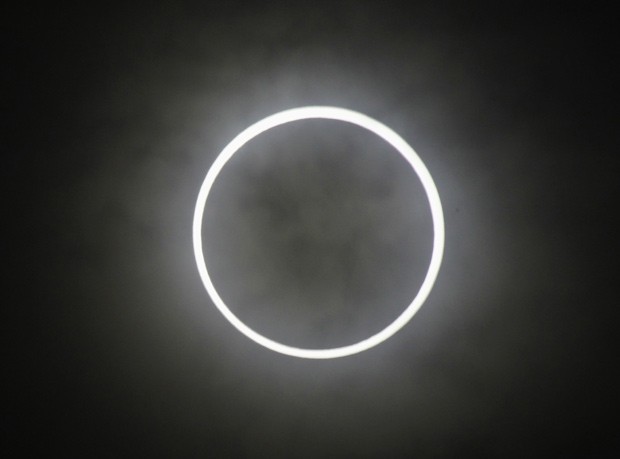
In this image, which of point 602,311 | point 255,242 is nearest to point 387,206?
point 255,242

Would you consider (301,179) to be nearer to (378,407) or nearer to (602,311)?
(378,407)

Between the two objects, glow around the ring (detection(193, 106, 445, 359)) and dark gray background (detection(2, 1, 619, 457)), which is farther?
dark gray background (detection(2, 1, 619, 457))

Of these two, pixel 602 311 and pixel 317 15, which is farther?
pixel 602 311

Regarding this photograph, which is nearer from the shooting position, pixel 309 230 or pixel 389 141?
pixel 389 141

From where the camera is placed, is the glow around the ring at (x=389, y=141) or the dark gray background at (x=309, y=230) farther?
the dark gray background at (x=309, y=230)

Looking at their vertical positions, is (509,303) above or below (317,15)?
below

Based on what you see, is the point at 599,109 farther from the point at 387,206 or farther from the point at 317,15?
the point at 317,15

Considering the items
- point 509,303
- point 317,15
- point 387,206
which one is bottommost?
point 509,303
